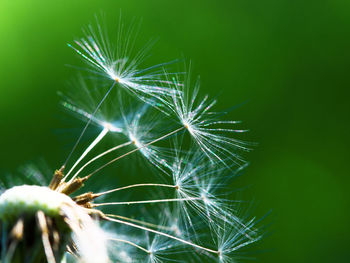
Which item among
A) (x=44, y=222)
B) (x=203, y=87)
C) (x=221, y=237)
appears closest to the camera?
(x=44, y=222)

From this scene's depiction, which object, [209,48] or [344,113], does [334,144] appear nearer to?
[344,113]

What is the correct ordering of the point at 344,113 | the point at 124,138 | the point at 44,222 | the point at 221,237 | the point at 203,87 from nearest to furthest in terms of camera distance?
the point at 44,222, the point at 221,237, the point at 124,138, the point at 203,87, the point at 344,113

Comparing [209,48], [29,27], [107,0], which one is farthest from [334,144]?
[29,27]

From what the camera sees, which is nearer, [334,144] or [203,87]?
[203,87]

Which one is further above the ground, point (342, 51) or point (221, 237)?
point (342, 51)

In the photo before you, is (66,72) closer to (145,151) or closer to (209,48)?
(209,48)

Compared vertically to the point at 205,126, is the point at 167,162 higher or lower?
lower

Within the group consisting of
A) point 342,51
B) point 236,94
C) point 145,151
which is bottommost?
point 145,151

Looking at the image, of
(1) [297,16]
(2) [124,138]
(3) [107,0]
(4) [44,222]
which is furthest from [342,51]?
(4) [44,222]

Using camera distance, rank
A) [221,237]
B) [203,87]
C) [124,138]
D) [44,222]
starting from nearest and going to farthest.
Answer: [44,222] → [221,237] → [124,138] → [203,87]

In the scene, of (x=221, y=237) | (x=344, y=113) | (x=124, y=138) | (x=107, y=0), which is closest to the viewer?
(x=221, y=237)
